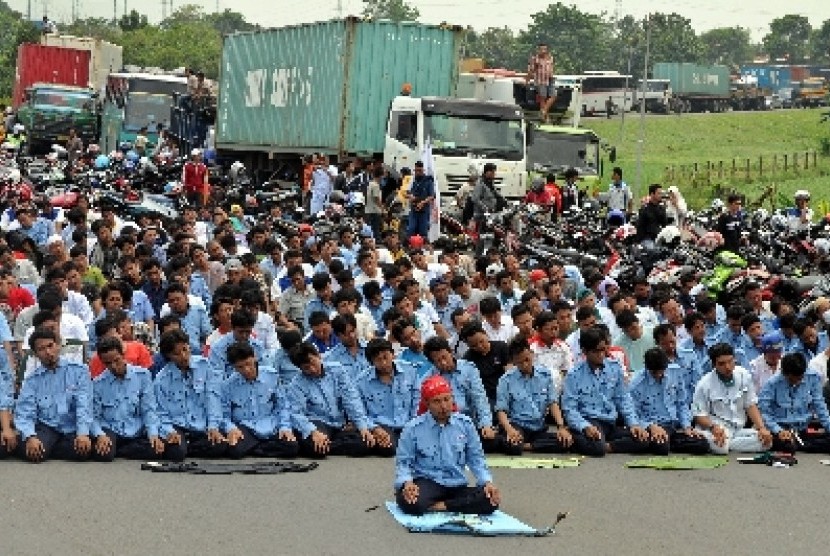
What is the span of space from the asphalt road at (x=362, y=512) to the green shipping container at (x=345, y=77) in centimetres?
2291

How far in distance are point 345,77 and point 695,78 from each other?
3199 inches

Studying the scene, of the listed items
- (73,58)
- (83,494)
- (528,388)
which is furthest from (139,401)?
(73,58)

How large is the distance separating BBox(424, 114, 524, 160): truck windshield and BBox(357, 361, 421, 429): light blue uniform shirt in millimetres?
18626

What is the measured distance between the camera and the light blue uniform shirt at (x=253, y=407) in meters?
15.7

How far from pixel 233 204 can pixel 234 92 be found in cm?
1457

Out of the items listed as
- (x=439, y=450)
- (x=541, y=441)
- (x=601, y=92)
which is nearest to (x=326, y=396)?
(x=541, y=441)

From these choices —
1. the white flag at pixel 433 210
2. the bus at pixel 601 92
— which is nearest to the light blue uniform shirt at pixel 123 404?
the white flag at pixel 433 210

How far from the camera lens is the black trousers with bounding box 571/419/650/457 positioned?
16.4m

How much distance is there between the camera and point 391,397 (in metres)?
16.2

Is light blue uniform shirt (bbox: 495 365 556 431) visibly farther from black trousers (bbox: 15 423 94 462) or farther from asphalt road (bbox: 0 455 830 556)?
black trousers (bbox: 15 423 94 462)

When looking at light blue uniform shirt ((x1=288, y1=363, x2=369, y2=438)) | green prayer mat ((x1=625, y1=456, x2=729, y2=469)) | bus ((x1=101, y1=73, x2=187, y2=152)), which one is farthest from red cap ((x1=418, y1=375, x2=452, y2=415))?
bus ((x1=101, y1=73, x2=187, y2=152))

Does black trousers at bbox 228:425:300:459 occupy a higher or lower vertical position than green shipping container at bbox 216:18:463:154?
lower

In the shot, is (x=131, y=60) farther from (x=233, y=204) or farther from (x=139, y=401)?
Answer: (x=139, y=401)

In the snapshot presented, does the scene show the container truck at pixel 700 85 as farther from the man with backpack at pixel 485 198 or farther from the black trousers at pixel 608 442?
the black trousers at pixel 608 442
